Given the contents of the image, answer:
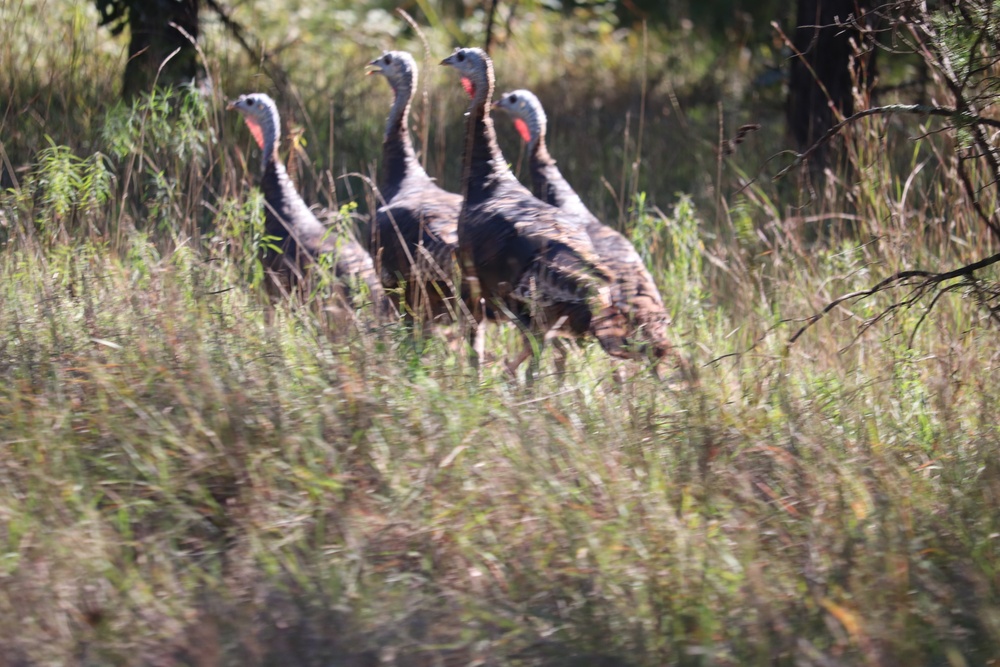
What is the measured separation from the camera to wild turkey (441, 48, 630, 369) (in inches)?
163

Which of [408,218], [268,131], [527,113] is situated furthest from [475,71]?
[268,131]

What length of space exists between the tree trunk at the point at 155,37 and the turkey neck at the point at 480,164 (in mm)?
2304

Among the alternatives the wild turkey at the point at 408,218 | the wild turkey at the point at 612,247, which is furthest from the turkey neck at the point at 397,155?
the wild turkey at the point at 612,247

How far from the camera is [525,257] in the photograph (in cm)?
438

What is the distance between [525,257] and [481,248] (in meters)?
0.22

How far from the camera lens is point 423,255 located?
4.70 m

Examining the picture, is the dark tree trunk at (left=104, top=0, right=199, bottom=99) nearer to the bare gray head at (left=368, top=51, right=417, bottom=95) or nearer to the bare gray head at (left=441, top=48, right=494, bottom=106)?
the bare gray head at (left=368, top=51, right=417, bottom=95)

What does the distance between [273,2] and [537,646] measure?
1244 centimetres

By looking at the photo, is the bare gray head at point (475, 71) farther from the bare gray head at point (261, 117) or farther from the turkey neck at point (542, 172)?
the bare gray head at point (261, 117)

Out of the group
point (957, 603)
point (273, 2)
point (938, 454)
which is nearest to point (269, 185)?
point (938, 454)

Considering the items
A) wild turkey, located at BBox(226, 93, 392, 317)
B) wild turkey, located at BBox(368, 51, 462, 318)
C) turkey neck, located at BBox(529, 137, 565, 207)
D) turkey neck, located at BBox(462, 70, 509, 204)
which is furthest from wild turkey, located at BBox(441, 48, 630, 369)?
turkey neck, located at BBox(529, 137, 565, 207)

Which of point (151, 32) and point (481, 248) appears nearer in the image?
point (481, 248)

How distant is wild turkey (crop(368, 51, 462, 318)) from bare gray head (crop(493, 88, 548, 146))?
504 mm

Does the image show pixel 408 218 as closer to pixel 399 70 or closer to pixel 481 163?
pixel 481 163
